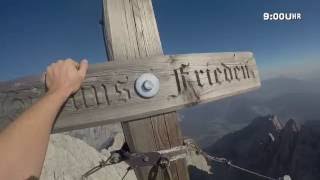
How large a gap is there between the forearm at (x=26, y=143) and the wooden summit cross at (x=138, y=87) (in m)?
0.56

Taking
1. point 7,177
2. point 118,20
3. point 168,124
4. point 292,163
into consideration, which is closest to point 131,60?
point 118,20

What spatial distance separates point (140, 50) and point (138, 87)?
25 centimetres

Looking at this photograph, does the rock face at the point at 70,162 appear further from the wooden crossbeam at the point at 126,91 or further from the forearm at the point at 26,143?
the forearm at the point at 26,143

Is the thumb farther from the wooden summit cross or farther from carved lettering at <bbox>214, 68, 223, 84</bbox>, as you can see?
carved lettering at <bbox>214, 68, 223, 84</bbox>

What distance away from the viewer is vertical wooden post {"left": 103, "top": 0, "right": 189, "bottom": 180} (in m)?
1.95

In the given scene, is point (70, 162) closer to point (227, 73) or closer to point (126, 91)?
point (227, 73)

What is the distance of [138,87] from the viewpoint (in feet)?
6.09

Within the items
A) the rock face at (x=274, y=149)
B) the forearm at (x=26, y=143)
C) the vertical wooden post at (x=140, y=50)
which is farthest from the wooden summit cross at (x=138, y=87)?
the rock face at (x=274, y=149)

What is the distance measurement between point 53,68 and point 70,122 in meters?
0.29

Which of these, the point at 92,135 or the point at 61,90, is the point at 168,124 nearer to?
the point at 61,90

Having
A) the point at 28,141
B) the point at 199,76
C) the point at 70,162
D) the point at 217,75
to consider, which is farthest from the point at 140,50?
the point at 70,162

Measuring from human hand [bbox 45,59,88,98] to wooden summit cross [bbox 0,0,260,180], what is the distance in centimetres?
12

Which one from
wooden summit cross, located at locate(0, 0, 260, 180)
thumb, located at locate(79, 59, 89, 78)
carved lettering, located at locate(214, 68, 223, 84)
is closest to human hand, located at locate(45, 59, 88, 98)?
thumb, located at locate(79, 59, 89, 78)

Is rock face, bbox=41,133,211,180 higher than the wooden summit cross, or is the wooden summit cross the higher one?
the wooden summit cross
